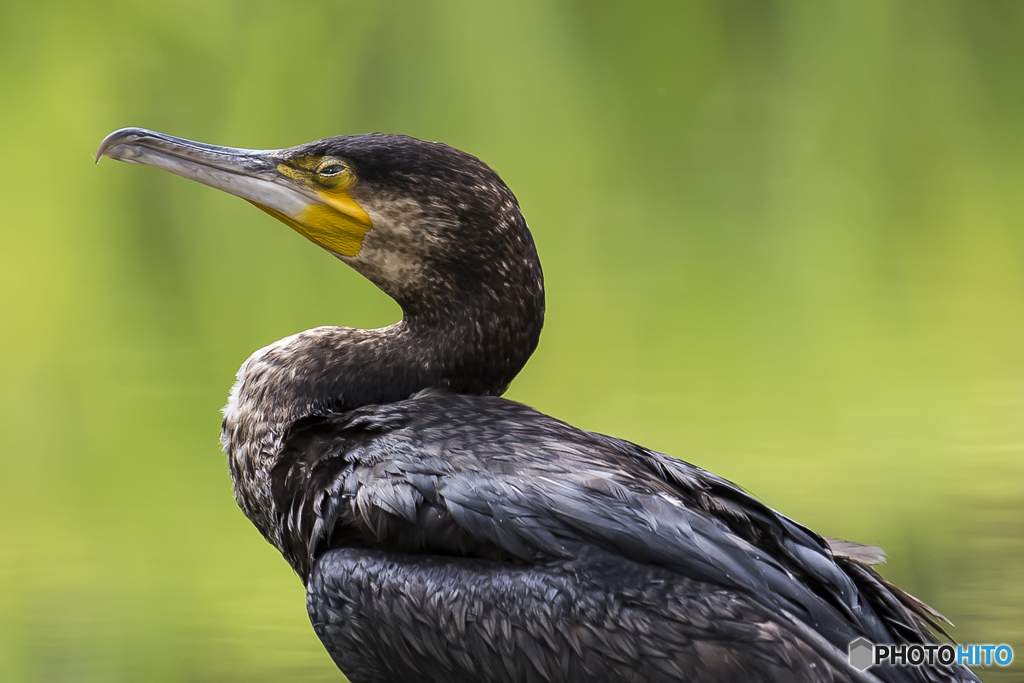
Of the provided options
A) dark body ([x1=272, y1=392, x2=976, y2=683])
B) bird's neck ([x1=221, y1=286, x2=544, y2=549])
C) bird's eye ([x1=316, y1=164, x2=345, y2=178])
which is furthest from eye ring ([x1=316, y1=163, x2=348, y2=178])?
dark body ([x1=272, y1=392, x2=976, y2=683])

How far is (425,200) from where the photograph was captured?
303 centimetres

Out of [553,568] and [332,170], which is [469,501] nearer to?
[553,568]

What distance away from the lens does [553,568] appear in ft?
8.15

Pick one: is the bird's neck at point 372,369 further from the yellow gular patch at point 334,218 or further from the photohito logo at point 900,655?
the photohito logo at point 900,655

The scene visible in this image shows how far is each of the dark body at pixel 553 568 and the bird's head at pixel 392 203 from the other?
14.3 inches

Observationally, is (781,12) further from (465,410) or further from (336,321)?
(465,410)

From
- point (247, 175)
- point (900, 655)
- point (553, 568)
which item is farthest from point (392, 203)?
point (900, 655)

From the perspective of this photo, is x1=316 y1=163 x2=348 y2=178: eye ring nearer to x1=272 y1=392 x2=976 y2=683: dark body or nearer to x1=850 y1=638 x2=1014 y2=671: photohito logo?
x1=272 y1=392 x2=976 y2=683: dark body

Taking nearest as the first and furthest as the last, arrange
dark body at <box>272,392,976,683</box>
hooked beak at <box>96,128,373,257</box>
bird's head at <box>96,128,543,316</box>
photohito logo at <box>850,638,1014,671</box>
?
dark body at <box>272,392,976,683</box>
photohito logo at <box>850,638,1014,671</box>
bird's head at <box>96,128,543,316</box>
hooked beak at <box>96,128,373,257</box>

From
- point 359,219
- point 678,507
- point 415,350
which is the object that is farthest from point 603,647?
point 359,219

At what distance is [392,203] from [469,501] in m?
0.80

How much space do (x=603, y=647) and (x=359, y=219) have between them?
119 centimetres

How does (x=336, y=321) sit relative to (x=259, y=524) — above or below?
above

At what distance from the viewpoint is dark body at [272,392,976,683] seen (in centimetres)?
239
